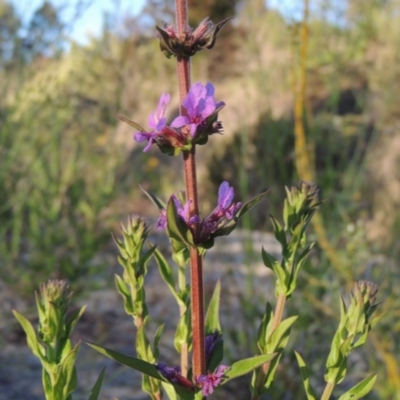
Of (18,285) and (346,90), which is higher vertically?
(346,90)

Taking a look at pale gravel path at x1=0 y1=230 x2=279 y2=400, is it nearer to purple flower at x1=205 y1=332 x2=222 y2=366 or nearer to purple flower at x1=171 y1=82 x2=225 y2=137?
purple flower at x1=205 y1=332 x2=222 y2=366

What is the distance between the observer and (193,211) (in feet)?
2.31

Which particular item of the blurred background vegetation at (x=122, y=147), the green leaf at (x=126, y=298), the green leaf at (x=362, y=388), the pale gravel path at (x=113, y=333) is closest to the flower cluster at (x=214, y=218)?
the green leaf at (x=126, y=298)

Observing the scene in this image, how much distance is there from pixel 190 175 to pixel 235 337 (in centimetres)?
208

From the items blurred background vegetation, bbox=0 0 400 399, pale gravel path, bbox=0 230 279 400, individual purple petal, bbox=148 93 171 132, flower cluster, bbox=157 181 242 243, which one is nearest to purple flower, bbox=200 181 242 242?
flower cluster, bbox=157 181 242 243

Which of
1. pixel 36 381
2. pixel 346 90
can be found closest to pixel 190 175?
pixel 36 381

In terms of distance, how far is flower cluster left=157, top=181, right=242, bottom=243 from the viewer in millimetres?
704

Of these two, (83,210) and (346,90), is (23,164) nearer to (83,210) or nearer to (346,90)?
(83,210)

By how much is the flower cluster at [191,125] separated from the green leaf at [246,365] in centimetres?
23

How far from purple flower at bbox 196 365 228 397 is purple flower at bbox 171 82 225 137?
10.1 inches

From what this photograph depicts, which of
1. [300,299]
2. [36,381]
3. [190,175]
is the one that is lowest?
[36,381]

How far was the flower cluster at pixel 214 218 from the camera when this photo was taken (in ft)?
2.31

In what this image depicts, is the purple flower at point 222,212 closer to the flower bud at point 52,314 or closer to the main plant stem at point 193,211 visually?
the main plant stem at point 193,211

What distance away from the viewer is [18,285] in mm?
3146
